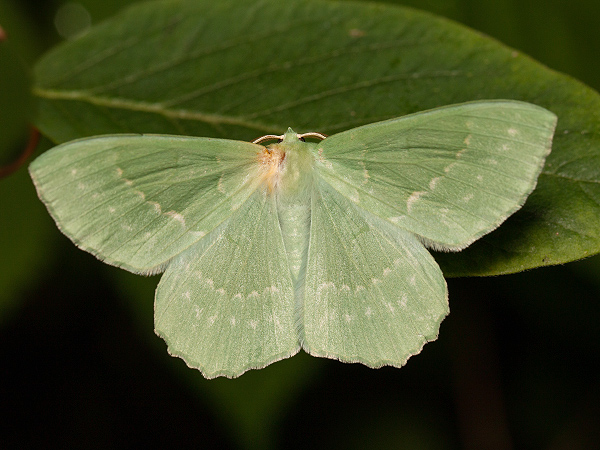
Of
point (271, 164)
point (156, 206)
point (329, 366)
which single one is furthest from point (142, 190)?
point (329, 366)

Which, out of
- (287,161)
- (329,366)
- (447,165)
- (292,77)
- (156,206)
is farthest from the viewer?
(329,366)

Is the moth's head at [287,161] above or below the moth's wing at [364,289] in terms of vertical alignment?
above

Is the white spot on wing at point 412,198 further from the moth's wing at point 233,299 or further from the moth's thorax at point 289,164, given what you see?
the moth's wing at point 233,299

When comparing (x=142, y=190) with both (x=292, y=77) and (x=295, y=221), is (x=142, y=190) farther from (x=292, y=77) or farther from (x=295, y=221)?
(x=292, y=77)

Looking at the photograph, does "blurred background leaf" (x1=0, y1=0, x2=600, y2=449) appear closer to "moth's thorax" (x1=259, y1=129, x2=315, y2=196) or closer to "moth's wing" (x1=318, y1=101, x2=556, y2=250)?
"moth's thorax" (x1=259, y1=129, x2=315, y2=196)

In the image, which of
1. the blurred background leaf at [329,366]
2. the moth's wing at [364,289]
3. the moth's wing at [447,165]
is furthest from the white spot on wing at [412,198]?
the blurred background leaf at [329,366]

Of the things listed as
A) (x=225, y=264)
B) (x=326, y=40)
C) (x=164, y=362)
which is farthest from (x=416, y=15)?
(x=164, y=362)

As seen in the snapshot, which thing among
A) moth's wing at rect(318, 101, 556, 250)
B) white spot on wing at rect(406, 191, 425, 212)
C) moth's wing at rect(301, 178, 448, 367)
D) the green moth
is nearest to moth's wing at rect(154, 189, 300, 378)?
the green moth

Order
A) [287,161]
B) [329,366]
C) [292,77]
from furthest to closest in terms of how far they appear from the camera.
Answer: [329,366], [292,77], [287,161]
